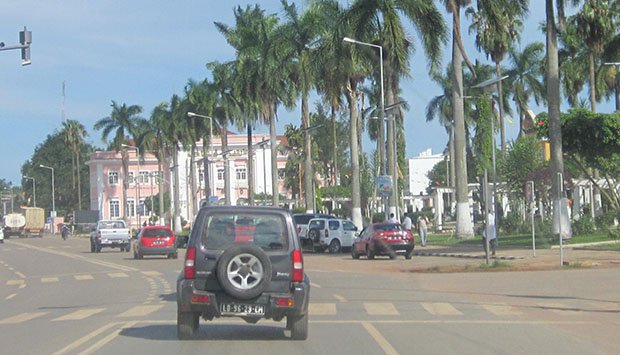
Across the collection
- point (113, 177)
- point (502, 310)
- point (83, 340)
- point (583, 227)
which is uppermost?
point (113, 177)

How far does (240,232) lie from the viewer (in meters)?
13.5

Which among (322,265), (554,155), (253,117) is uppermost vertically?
(253,117)

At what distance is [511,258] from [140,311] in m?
19.7

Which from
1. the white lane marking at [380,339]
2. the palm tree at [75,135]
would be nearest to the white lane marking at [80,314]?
the white lane marking at [380,339]

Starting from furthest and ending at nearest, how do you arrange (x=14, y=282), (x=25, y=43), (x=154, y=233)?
(x=154, y=233)
(x=14, y=282)
(x=25, y=43)

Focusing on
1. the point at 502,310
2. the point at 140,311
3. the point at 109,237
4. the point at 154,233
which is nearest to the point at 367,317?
the point at 502,310

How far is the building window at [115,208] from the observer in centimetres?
12838

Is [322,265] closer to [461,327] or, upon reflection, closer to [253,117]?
[461,327]

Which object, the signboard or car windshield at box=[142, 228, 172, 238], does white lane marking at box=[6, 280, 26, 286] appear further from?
the signboard

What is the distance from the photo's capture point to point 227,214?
13.6 meters

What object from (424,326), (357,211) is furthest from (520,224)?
(424,326)

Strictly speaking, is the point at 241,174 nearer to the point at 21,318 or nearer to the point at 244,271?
the point at 21,318

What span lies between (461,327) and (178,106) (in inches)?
2999

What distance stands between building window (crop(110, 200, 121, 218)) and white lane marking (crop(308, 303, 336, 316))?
111m
